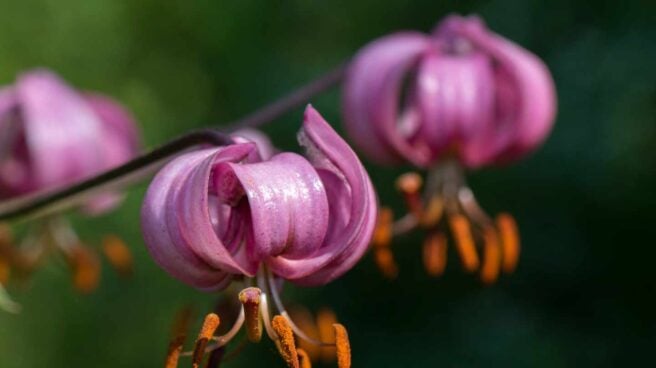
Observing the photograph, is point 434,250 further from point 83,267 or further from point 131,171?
point 131,171

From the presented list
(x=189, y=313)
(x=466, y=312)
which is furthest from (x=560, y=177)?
(x=189, y=313)

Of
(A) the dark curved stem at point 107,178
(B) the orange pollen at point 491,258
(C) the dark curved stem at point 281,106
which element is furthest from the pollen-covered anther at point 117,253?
(B) the orange pollen at point 491,258

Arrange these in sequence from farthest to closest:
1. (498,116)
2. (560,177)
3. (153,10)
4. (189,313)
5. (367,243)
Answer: (153,10) → (560,177) → (498,116) → (189,313) → (367,243)

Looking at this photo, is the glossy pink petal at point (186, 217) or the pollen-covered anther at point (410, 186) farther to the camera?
the pollen-covered anther at point (410, 186)

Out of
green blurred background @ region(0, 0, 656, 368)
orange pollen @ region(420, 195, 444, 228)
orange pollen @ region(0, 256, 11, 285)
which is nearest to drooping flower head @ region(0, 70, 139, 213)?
orange pollen @ region(0, 256, 11, 285)

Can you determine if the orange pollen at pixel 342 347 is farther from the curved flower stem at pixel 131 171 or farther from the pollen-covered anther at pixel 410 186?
the pollen-covered anther at pixel 410 186

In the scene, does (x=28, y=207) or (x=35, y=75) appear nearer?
(x=28, y=207)

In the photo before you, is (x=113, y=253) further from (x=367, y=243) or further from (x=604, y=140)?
(x=604, y=140)
